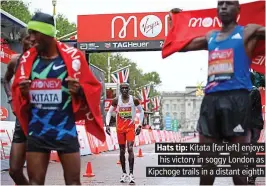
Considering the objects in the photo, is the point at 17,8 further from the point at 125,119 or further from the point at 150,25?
the point at 125,119

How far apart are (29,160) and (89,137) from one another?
15.8m

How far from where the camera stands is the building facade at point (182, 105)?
17125cm

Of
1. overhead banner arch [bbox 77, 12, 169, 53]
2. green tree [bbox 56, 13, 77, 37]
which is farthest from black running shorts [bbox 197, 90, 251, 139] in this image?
green tree [bbox 56, 13, 77, 37]

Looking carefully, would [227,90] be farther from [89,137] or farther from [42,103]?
[89,137]

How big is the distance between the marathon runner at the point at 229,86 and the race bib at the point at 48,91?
1.36 metres

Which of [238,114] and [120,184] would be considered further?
[120,184]

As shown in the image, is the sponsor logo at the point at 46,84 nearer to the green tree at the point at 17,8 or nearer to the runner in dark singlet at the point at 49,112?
the runner in dark singlet at the point at 49,112

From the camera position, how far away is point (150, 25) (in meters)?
22.5

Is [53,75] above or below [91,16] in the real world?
below

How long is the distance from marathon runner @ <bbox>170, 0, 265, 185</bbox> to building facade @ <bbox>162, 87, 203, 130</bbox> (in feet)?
531

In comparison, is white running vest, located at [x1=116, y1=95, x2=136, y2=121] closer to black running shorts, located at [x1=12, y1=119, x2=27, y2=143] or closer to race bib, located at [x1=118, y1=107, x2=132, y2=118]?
race bib, located at [x1=118, y1=107, x2=132, y2=118]

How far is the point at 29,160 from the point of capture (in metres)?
5.16

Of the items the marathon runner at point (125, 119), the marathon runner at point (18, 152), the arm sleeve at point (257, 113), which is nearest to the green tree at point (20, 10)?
the marathon runner at point (125, 119)

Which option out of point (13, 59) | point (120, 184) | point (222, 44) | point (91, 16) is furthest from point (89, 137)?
point (222, 44)
